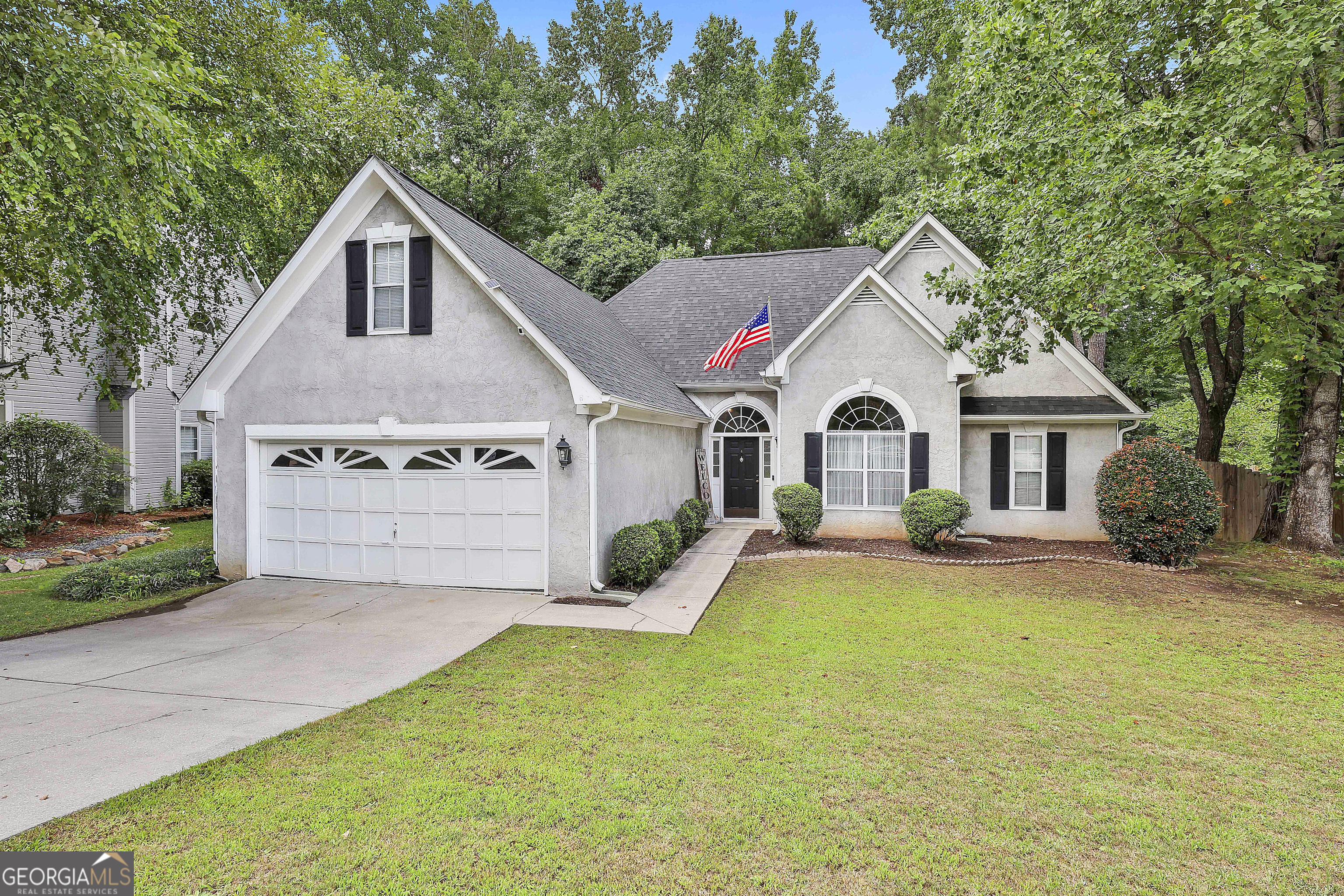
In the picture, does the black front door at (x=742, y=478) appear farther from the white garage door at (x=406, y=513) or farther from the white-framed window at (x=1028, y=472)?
the white garage door at (x=406, y=513)

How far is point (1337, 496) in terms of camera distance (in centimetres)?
1313

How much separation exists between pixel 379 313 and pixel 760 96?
98.4ft

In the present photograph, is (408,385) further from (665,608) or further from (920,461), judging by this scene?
(920,461)

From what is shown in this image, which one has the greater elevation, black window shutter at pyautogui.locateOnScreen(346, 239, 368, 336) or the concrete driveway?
black window shutter at pyautogui.locateOnScreen(346, 239, 368, 336)

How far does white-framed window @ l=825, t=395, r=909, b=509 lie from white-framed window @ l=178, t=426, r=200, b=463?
1931 centimetres

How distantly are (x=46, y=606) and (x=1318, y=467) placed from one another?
72.5 ft

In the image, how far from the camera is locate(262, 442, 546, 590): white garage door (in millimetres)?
9445

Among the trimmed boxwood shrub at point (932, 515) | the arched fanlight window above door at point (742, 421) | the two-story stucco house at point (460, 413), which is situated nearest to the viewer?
the two-story stucco house at point (460, 413)

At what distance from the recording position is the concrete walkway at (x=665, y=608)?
25.8 feet

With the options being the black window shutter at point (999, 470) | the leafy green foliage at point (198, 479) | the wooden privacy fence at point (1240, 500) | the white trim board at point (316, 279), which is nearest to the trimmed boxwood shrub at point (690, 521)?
the white trim board at point (316, 279)

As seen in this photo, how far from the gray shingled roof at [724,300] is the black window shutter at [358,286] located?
7.97 m

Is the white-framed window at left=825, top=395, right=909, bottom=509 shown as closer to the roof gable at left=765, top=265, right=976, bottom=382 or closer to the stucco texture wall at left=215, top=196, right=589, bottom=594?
the roof gable at left=765, top=265, right=976, bottom=382

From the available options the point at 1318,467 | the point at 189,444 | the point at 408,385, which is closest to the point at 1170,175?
the point at 1318,467

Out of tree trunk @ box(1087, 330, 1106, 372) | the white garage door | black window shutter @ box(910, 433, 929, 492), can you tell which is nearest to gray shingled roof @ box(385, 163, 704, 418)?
the white garage door
